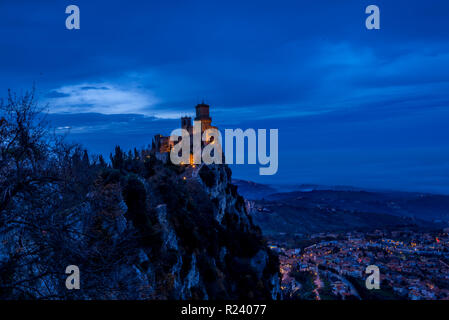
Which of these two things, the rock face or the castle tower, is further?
the castle tower

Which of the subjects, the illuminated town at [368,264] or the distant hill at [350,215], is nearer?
the illuminated town at [368,264]

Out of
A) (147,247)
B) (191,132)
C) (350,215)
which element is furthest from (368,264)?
(350,215)

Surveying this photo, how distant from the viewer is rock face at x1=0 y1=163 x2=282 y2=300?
20.7ft

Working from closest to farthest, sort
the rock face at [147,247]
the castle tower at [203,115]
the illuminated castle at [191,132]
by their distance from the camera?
the rock face at [147,247], the illuminated castle at [191,132], the castle tower at [203,115]

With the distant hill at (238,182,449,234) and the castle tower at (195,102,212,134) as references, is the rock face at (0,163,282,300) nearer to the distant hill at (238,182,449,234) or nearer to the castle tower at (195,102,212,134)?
the castle tower at (195,102,212,134)

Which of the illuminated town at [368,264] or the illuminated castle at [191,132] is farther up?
the illuminated castle at [191,132]

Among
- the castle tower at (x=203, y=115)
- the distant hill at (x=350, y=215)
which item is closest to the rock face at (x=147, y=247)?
the castle tower at (x=203, y=115)

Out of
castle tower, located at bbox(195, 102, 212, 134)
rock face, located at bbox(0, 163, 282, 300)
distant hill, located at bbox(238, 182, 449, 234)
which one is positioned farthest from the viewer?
distant hill, located at bbox(238, 182, 449, 234)

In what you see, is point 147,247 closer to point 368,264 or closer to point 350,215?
point 368,264

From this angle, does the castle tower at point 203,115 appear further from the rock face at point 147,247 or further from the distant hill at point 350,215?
the distant hill at point 350,215

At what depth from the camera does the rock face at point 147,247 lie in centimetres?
630

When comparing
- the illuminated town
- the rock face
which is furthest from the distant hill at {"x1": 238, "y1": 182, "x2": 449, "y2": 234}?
the rock face
